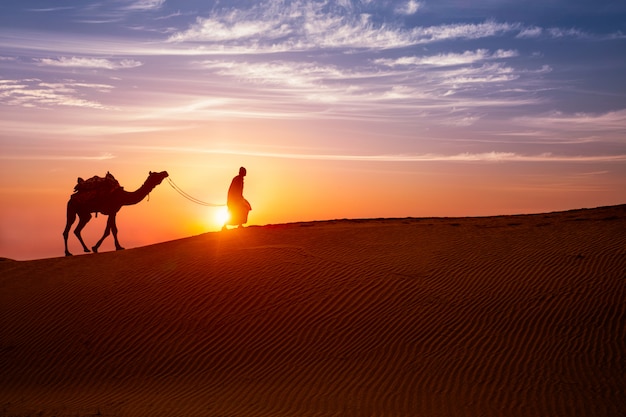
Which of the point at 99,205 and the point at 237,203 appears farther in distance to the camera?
the point at 237,203

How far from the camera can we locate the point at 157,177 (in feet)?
89.9

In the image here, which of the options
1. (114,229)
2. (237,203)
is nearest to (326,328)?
(237,203)

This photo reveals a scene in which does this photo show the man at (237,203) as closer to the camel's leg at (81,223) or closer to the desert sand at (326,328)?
the desert sand at (326,328)

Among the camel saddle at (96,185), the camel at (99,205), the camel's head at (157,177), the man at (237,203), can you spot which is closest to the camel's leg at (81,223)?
the camel at (99,205)

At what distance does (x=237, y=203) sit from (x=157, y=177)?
3.66 metres

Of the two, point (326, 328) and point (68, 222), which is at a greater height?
point (68, 222)

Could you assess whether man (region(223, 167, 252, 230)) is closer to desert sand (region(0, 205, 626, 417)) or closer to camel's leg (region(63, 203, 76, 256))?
desert sand (region(0, 205, 626, 417))

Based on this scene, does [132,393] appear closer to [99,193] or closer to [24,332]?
[24,332]

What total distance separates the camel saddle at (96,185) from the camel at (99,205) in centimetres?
8

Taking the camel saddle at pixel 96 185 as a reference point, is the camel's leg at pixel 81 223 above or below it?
below

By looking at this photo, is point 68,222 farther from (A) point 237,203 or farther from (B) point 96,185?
(A) point 237,203

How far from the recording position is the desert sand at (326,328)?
14562 mm

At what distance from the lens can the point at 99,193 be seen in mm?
25781

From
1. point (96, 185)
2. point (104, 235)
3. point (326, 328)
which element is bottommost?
point (326, 328)
